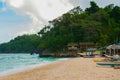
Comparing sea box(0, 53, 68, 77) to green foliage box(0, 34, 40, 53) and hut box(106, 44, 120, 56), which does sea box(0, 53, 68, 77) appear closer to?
hut box(106, 44, 120, 56)

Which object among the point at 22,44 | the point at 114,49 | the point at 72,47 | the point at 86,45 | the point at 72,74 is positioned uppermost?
the point at 22,44

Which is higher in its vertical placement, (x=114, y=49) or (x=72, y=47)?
(x=72, y=47)

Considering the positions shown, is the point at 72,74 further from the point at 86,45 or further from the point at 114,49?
the point at 86,45

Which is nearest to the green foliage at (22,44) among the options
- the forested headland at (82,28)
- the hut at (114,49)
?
the forested headland at (82,28)

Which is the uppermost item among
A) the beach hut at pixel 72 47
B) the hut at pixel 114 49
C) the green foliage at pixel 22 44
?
the green foliage at pixel 22 44

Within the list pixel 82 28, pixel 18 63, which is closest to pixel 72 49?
pixel 82 28

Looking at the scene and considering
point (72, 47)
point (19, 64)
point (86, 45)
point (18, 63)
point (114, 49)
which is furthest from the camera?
point (72, 47)

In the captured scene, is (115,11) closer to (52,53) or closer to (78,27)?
(78,27)

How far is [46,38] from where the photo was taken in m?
101

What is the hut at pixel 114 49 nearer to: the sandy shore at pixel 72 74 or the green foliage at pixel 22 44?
the sandy shore at pixel 72 74

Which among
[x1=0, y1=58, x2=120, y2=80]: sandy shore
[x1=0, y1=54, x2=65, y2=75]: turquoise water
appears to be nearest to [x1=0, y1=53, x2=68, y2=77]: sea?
[x1=0, y1=54, x2=65, y2=75]: turquoise water

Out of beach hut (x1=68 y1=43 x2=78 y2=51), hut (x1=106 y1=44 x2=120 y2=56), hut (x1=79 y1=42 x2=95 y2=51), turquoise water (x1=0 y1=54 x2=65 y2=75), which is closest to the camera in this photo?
turquoise water (x1=0 y1=54 x2=65 y2=75)

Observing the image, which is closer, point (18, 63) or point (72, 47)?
point (18, 63)

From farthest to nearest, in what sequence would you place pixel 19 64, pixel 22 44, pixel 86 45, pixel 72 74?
pixel 22 44 → pixel 86 45 → pixel 19 64 → pixel 72 74
